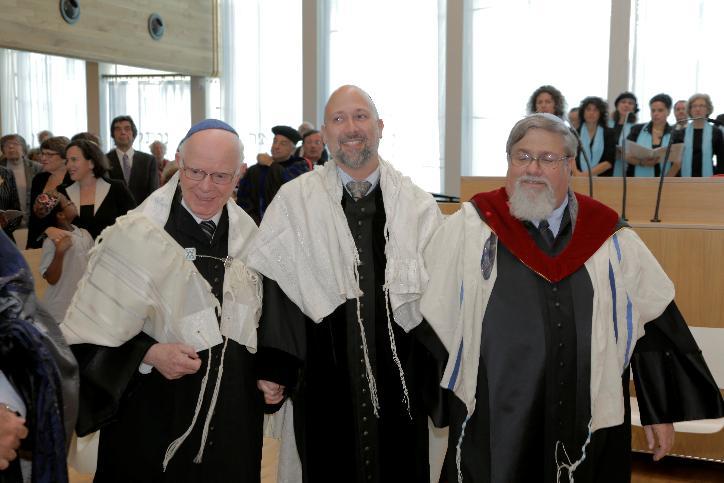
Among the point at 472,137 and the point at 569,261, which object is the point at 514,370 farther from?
the point at 472,137

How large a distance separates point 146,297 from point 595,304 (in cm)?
145

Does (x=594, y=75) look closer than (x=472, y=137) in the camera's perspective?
Yes

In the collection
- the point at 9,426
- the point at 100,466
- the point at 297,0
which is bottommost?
the point at 100,466

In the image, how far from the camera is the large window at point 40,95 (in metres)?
14.8

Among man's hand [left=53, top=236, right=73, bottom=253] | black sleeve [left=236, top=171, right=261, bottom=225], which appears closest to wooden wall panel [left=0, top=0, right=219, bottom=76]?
black sleeve [left=236, top=171, right=261, bottom=225]

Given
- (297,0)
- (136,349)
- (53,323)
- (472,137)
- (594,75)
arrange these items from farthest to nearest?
(297,0), (472,137), (594,75), (136,349), (53,323)

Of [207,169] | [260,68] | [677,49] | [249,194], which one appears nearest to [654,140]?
[249,194]

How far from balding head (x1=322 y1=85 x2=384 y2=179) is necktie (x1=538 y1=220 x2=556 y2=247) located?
0.69 metres

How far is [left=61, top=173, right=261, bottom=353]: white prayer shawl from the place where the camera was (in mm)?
2443

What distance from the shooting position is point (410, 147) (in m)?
12.5

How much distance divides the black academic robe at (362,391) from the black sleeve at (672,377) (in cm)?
75

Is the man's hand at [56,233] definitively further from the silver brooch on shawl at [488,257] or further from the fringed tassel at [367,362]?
the silver brooch on shawl at [488,257]

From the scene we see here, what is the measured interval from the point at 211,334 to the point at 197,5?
12.5 m

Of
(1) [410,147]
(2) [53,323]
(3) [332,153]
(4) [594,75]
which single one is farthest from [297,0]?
(2) [53,323]
